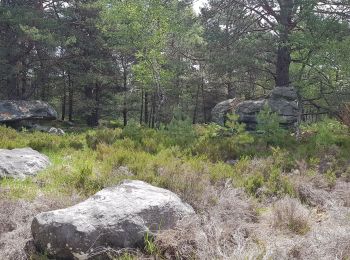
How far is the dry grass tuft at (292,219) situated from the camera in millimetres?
4406

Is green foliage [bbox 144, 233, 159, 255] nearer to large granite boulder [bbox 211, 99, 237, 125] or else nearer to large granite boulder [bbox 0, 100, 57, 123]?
large granite boulder [bbox 211, 99, 237, 125]

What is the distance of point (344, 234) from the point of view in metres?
3.88

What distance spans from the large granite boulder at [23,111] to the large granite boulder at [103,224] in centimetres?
1302

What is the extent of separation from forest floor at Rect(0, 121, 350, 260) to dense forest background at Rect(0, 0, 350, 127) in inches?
131

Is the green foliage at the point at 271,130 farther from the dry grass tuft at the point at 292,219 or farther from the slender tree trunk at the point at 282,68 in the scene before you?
the slender tree trunk at the point at 282,68

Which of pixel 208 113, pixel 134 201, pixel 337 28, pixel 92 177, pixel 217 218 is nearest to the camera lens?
pixel 134 201

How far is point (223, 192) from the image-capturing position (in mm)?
5383

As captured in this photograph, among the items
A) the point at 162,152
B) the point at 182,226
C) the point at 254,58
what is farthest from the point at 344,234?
the point at 254,58

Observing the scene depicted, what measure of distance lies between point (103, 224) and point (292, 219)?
2.38m

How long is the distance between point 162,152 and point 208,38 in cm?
833

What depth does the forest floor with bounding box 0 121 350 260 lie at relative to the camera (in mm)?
3684

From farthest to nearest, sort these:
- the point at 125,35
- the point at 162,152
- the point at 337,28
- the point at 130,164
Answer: the point at 125,35 < the point at 337,28 < the point at 162,152 < the point at 130,164

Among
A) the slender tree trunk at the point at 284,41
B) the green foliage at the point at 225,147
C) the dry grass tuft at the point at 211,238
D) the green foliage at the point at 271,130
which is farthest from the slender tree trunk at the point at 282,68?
the dry grass tuft at the point at 211,238

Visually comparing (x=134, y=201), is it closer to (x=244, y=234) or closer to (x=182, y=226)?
(x=182, y=226)
